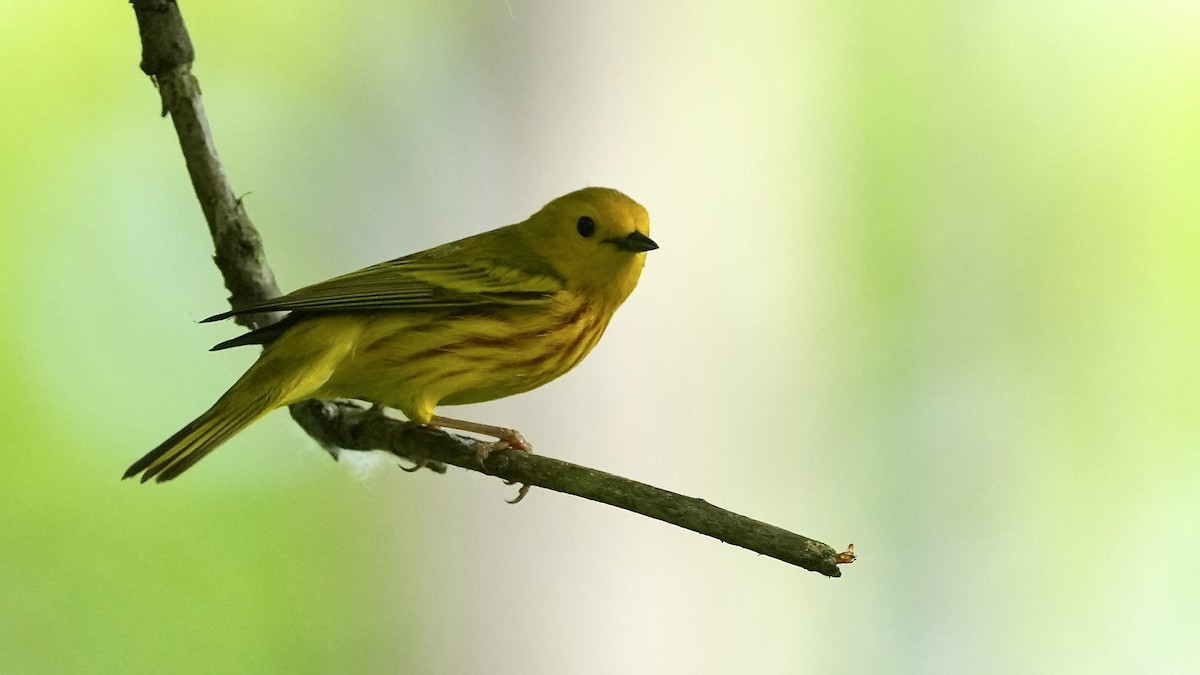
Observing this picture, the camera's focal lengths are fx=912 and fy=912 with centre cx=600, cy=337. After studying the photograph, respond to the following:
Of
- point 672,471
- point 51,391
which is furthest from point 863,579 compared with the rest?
point 51,391

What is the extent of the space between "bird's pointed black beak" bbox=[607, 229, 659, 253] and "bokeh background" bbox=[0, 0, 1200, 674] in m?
0.81

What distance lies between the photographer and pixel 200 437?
55.1 inches

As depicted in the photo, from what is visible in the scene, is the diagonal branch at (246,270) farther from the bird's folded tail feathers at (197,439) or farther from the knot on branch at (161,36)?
the bird's folded tail feathers at (197,439)

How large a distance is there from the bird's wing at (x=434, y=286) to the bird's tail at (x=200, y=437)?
18 cm

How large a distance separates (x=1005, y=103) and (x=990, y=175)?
20 centimetres

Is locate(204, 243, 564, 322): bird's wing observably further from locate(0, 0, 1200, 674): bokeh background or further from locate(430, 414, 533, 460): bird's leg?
locate(0, 0, 1200, 674): bokeh background

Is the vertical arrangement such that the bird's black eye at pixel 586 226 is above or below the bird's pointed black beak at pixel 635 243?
above

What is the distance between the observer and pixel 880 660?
2.33m

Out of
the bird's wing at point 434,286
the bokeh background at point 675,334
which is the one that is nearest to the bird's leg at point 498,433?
the bird's wing at point 434,286

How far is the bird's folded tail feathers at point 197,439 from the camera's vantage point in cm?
133

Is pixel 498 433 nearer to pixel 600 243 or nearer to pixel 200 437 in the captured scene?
pixel 600 243

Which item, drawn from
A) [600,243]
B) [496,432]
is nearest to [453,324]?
[496,432]

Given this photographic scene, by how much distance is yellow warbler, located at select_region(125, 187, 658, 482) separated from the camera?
1.63 meters

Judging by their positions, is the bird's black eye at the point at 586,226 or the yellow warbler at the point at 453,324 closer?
the yellow warbler at the point at 453,324
